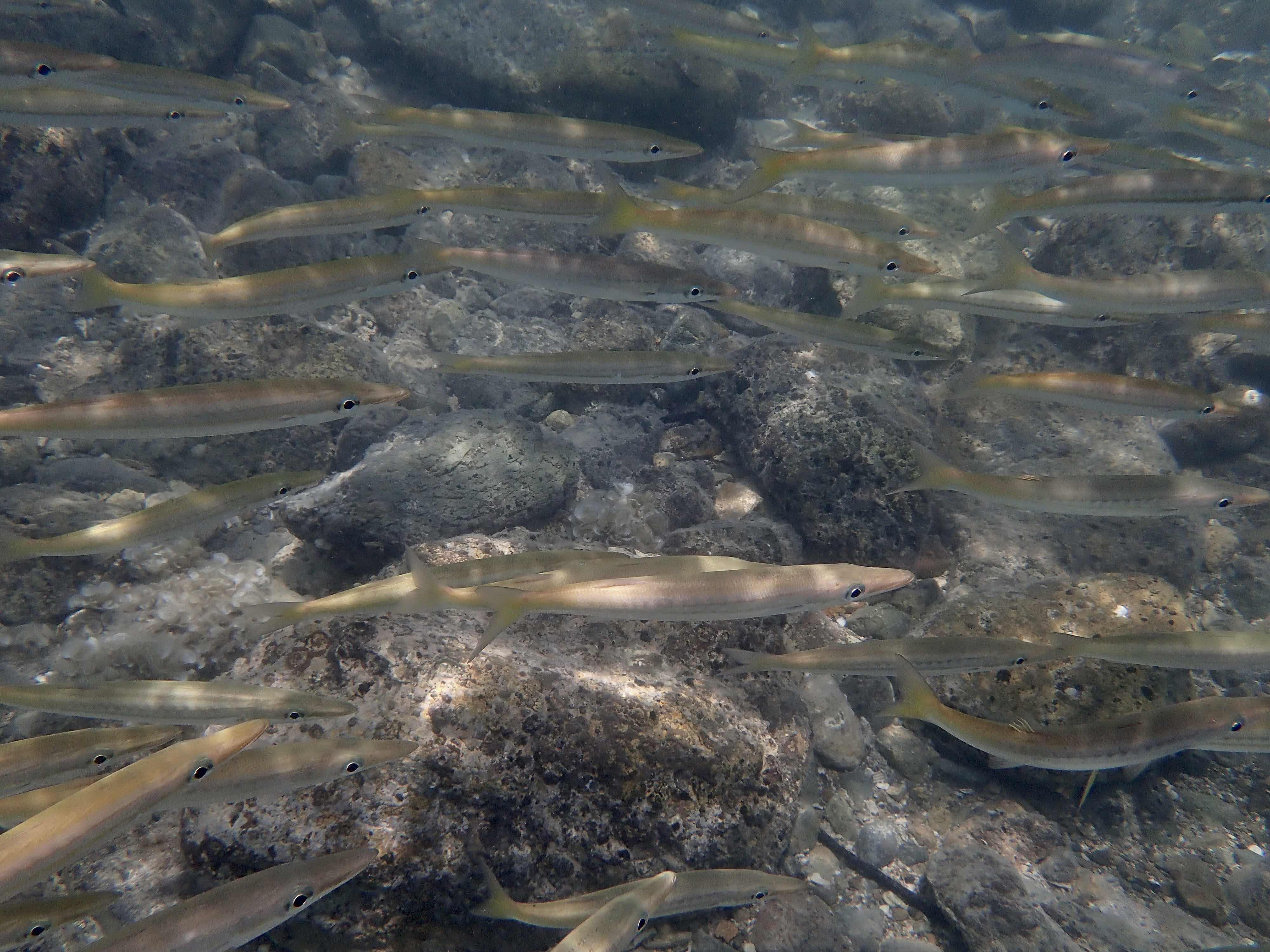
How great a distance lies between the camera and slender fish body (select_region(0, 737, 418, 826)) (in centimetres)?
225

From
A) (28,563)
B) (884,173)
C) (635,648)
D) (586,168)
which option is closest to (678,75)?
(586,168)

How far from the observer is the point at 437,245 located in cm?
423

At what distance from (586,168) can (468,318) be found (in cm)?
354

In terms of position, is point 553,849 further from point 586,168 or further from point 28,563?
point 586,168

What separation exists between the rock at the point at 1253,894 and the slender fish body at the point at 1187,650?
1.73 m

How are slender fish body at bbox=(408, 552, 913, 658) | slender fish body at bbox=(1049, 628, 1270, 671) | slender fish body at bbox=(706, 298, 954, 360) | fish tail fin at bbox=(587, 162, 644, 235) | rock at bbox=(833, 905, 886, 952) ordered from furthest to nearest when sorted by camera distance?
slender fish body at bbox=(706, 298, 954, 360) < fish tail fin at bbox=(587, 162, 644, 235) < rock at bbox=(833, 905, 886, 952) < slender fish body at bbox=(1049, 628, 1270, 671) < slender fish body at bbox=(408, 552, 913, 658)

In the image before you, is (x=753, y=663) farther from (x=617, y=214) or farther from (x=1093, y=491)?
(x=617, y=214)

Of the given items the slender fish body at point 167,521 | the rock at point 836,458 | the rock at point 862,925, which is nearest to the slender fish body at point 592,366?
the rock at point 836,458

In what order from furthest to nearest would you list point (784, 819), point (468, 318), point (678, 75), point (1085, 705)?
point (678, 75), point (468, 318), point (1085, 705), point (784, 819)

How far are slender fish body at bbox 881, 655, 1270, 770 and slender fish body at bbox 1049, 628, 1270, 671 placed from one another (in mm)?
314

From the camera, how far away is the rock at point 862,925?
3473 millimetres

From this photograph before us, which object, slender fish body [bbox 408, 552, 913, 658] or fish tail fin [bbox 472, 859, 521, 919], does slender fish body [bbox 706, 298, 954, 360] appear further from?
fish tail fin [bbox 472, 859, 521, 919]

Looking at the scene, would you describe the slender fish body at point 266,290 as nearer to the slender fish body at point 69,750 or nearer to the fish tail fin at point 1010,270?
the slender fish body at point 69,750

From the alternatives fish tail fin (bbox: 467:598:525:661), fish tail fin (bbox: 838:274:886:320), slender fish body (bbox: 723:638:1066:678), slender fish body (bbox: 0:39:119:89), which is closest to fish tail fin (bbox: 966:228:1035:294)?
fish tail fin (bbox: 838:274:886:320)
